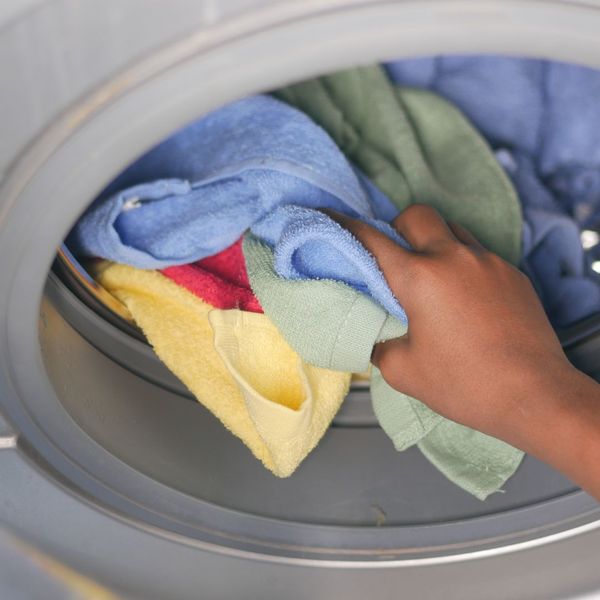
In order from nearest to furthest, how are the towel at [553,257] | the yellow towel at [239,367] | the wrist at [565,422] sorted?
the wrist at [565,422]
the yellow towel at [239,367]
the towel at [553,257]

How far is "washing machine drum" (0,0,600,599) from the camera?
1.47 feet

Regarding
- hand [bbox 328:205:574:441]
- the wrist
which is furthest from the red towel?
the wrist

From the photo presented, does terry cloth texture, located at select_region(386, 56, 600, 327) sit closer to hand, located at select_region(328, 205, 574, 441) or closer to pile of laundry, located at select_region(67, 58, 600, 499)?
pile of laundry, located at select_region(67, 58, 600, 499)

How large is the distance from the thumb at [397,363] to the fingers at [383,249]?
0.15 ft

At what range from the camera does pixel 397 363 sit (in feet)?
2.10

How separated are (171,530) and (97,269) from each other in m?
0.22

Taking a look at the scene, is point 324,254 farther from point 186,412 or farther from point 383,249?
point 186,412

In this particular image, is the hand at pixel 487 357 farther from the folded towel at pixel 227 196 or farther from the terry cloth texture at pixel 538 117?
the terry cloth texture at pixel 538 117

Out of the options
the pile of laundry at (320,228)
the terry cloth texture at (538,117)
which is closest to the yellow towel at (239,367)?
the pile of laundry at (320,228)

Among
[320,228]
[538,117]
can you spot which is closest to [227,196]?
[320,228]

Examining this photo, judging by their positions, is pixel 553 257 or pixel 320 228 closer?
pixel 320 228

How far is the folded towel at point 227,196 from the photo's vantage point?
66 cm

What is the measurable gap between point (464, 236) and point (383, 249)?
10 cm

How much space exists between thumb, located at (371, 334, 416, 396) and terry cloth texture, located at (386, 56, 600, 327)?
0.72ft
